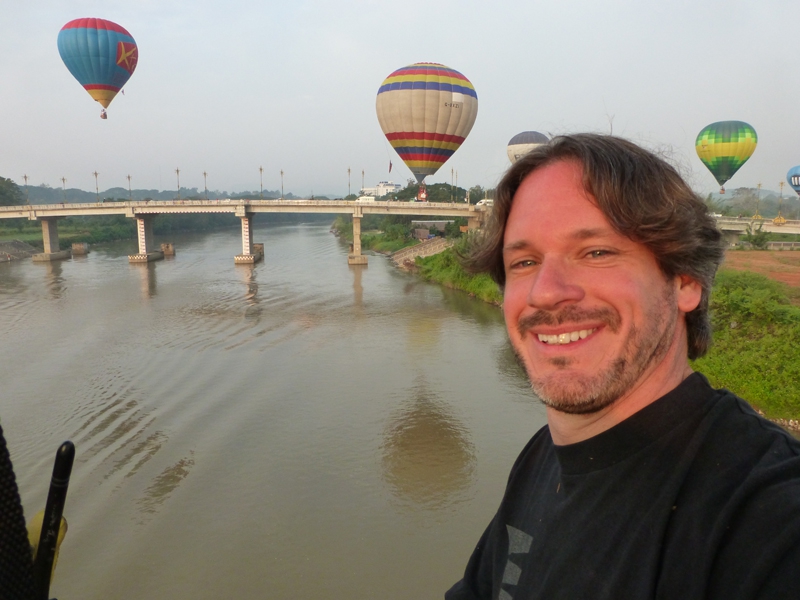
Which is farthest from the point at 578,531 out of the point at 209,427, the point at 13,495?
the point at 209,427

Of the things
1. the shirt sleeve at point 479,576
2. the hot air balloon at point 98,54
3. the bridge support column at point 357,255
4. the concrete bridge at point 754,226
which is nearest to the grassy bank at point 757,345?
the shirt sleeve at point 479,576

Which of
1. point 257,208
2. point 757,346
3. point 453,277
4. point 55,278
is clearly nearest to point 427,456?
point 757,346

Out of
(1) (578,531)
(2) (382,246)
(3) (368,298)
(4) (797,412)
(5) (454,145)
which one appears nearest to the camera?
(1) (578,531)

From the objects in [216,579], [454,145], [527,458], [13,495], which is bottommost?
[216,579]

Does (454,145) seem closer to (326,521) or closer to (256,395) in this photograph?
(256,395)

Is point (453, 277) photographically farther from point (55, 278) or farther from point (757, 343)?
point (55, 278)

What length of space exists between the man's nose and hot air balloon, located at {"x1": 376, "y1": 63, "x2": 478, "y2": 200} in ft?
94.5

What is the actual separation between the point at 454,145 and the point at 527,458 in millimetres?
30224

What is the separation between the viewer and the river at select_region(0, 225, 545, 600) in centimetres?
639

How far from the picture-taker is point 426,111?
28.8m

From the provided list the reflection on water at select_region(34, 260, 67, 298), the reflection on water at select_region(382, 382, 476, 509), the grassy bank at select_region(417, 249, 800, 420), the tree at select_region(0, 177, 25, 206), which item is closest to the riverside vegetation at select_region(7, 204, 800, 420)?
the grassy bank at select_region(417, 249, 800, 420)

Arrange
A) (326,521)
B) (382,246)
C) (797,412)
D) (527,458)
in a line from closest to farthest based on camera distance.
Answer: (527,458), (326,521), (797,412), (382,246)

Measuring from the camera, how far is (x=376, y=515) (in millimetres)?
7320

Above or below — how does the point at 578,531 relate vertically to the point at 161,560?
above
